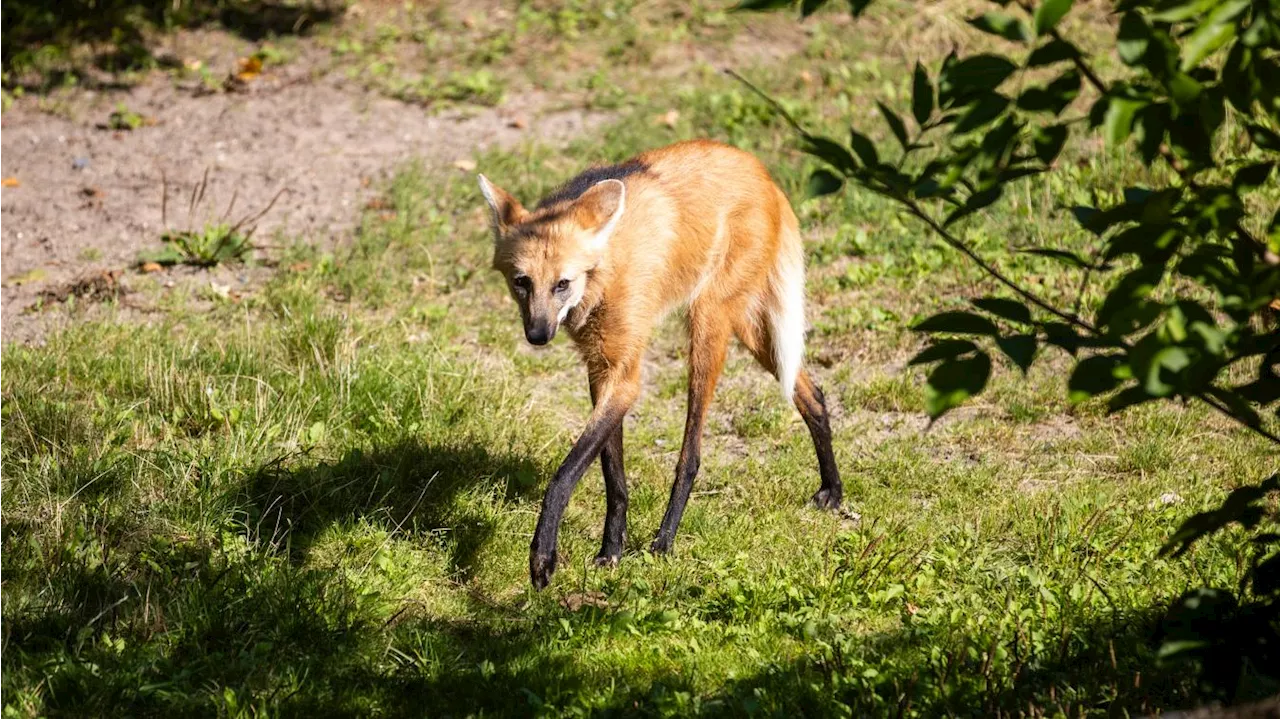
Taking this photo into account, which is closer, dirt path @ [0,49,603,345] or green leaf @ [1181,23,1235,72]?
green leaf @ [1181,23,1235,72]

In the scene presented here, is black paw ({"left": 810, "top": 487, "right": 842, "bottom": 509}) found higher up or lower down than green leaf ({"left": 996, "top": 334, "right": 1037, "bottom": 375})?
lower down

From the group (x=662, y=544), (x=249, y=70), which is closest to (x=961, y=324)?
(x=662, y=544)

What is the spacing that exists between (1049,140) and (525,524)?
2.77m

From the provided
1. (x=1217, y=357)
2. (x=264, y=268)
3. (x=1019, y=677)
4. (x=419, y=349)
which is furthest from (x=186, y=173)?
(x=1217, y=357)

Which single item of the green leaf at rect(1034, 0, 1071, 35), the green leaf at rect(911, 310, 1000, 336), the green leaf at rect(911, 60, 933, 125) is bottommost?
the green leaf at rect(911, 310, 1000, 336)

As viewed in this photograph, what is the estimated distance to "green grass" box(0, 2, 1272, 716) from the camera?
3031mm

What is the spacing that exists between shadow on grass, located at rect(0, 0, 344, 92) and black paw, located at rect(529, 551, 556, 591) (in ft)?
20.3

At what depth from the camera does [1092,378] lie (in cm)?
193

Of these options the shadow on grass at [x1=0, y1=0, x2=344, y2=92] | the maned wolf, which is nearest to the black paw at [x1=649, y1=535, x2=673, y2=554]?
the maned wolf

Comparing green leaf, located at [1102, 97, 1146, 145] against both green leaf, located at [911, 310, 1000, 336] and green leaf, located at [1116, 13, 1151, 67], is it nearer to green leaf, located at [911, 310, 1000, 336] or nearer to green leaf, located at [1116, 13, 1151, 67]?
green leaf, located at [1116, 13, 1151, 67]

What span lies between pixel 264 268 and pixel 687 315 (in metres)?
2.97

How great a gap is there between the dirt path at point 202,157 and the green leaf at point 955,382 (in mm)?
5130

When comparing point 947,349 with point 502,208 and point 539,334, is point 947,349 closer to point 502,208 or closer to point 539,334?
point 539,334

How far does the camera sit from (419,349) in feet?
17.6
